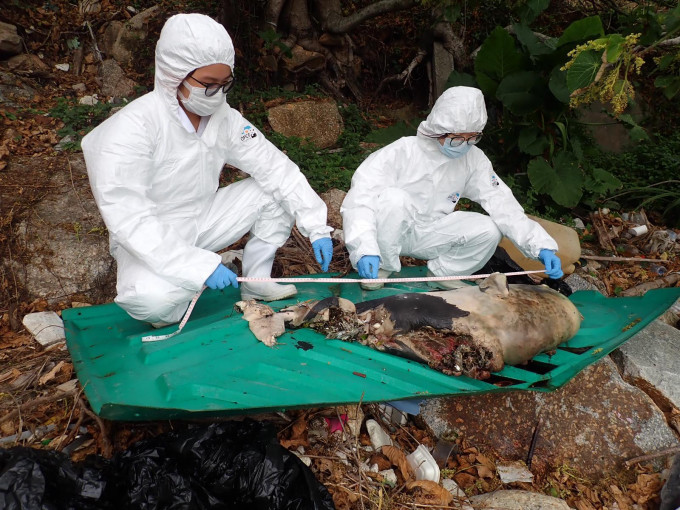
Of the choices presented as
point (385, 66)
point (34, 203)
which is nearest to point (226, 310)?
point (34, 203)

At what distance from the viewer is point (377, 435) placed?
260cm

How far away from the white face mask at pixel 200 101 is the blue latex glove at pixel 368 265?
1.25 metres

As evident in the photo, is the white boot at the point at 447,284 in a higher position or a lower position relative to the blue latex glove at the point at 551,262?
lower

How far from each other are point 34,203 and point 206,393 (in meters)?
2.69

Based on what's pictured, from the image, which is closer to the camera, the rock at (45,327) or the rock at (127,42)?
the rock at (45,327)

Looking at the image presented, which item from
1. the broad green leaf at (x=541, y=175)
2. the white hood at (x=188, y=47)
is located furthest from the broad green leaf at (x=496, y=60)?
the white hood at (x=188, y=47)

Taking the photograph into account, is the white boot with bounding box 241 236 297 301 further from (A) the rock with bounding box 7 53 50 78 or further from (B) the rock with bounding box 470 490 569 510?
(A) the rock with bounding box 7 53 50 78

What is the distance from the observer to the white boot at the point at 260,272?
3119mm

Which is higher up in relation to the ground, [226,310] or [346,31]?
[346,31]

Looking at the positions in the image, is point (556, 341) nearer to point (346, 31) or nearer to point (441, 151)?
point (441, 151)

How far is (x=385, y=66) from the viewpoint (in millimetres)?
7625

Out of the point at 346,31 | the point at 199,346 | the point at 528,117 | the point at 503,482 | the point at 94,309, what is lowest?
the point at 503,482

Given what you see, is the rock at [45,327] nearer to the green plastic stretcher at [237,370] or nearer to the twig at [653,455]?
the green plastic stretcher at [237,370]

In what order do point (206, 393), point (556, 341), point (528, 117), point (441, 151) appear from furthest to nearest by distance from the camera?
point (528, 117), point (441, 151), point (556, 341), point (206, 393)
